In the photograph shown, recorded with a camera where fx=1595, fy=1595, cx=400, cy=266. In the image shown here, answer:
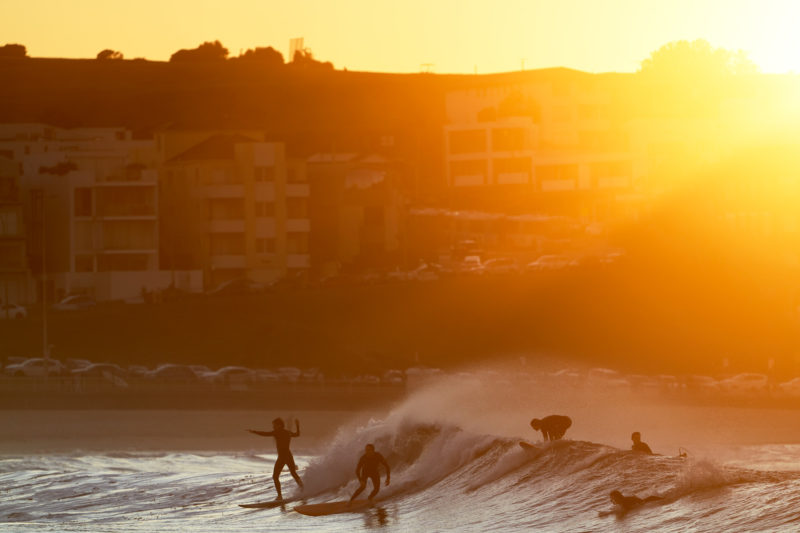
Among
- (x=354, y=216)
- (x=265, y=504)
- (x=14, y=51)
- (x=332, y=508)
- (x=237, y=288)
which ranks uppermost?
(x=14, y=51)

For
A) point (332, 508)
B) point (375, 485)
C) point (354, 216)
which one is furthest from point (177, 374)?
point (332, 508)

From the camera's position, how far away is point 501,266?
9050cm

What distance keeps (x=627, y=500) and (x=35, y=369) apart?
43.5 m

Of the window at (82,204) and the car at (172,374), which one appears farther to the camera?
the window at (82,204)

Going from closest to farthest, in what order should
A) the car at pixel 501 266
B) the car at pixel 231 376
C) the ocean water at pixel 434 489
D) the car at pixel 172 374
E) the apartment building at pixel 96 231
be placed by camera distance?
the ocean water at pixel 434 489
the car at pixel 231 376
the car at pixel 172 374
the apartment building at pixel 96 231
the car at pixel 501 266

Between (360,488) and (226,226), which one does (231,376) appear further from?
(360,488)

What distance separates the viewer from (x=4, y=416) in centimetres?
4966

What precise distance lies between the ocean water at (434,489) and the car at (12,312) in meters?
38.2

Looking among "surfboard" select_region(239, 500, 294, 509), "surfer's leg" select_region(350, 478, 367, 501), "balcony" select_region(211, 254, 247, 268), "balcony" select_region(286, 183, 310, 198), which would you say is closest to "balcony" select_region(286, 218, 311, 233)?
"balcony" select_region(286, 183, 310, 198)

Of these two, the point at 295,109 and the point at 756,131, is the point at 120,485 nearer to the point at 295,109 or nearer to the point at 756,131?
the point at 756,131

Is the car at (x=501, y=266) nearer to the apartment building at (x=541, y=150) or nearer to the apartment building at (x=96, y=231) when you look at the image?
the apartment building at (x=541, y=150)

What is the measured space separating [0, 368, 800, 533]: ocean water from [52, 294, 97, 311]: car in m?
40.4

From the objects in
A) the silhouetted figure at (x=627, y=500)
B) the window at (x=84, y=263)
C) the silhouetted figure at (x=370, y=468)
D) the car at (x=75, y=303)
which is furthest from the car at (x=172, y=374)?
the silhouetted figure at (x=627, y=500)

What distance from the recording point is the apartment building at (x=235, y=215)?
86.1 metres
